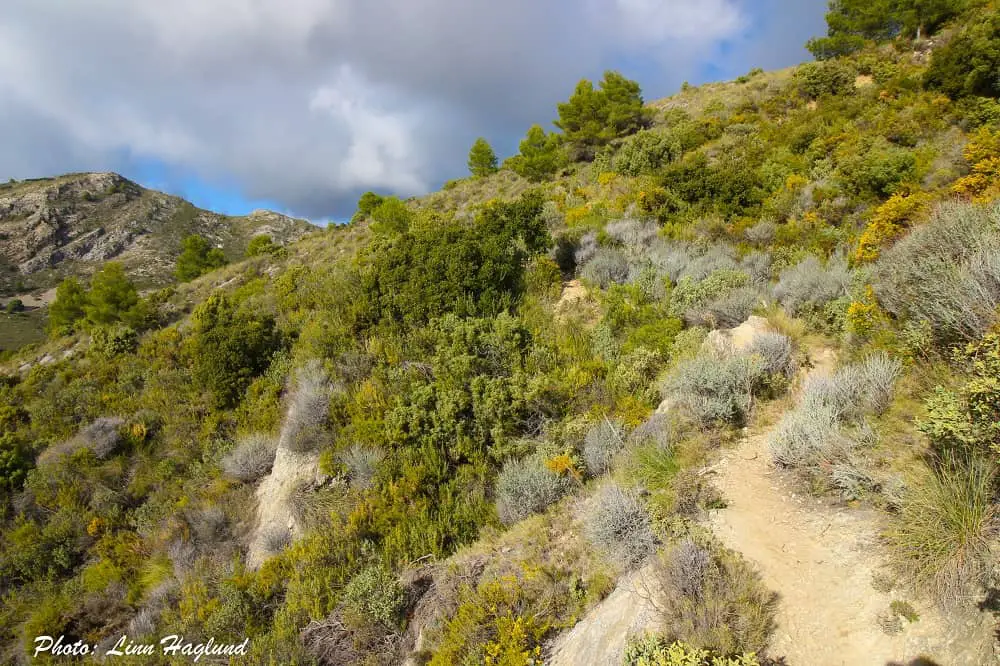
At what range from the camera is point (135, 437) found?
8406 mm

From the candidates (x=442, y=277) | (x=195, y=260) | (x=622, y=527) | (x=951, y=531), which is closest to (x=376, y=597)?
(x=622, y=527)

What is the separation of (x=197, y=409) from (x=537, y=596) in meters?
8.36

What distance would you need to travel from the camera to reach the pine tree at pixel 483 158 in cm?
3173

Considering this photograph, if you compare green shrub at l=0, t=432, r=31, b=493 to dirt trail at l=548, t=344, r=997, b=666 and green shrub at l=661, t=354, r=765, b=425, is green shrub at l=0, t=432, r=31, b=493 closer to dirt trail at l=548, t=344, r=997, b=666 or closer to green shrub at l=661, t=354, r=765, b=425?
dirt trail at l=548, t=344, r=997, b=666

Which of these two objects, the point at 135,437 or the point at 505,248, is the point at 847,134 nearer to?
the point at 505,248

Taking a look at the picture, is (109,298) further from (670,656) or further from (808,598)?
(808,598)

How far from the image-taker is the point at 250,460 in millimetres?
6945

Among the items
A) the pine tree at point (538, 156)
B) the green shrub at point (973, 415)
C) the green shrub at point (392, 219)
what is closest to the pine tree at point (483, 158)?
the pine tree at point (538, 156)

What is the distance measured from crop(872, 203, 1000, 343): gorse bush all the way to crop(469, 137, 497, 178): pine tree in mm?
29320

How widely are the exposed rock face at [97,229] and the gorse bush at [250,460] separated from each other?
255 feet

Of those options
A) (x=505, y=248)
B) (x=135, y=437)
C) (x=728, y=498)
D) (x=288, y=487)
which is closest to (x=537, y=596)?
(x=728, y=498)

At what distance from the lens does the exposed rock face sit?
74438 mm

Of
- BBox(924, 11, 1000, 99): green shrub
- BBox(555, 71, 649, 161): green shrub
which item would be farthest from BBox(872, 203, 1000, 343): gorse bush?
Answer: BBox(555, 71, 649, 161): green shrub

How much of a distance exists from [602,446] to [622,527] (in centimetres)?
142
